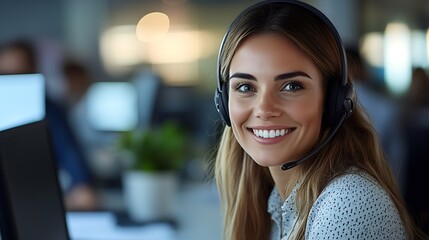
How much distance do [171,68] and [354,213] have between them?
6857 millimetres

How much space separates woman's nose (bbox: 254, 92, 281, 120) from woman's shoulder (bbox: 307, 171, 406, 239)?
0.53ft

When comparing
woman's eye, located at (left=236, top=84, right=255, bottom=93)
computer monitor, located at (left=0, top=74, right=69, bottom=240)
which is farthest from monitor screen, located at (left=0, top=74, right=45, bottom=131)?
woman's eye, located at (left=236, top=84, right=255, bottom=93)

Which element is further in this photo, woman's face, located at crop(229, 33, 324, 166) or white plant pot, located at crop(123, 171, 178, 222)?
white plant pot, located at crop(123, 171, 178, 222)

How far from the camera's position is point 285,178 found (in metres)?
1.36

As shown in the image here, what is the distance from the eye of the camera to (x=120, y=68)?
7.93 meters

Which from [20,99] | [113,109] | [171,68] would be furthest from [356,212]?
[171,68]

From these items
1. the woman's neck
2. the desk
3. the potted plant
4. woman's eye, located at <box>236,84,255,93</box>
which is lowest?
the desk

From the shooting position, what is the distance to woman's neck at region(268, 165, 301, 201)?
131 cm

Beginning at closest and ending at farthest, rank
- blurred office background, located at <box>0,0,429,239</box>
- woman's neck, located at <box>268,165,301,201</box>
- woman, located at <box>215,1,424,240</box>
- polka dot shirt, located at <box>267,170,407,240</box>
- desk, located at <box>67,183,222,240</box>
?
polka dot shirt, located at <box>267,170,407,240</box>, woman, located at <box>215,1,424,240</box>, woman's neck, located at <box>268,165,301,201</box>, desk, located at <box>67,183,222,240</box>, blurred office background, located at <box>0,0,429,239</box>

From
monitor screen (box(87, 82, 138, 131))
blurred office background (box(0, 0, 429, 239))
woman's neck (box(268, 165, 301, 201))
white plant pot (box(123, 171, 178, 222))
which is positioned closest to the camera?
woman's neck (box(268, 165, 301, 201))

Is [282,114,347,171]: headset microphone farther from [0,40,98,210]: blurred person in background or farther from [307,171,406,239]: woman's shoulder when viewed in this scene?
[0,40,98,210]: blurred person in background

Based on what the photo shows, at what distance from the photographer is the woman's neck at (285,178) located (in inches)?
51.7

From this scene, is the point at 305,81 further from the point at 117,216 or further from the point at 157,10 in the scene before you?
the point at 157,10

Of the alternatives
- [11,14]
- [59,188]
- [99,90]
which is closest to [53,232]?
[59,188]
